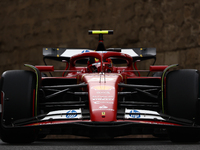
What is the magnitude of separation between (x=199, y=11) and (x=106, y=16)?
2.67m

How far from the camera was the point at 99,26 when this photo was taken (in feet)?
31.4

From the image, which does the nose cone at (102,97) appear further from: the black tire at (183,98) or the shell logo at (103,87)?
the black tire at (183,98)

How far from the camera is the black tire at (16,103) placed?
2738 millimetres

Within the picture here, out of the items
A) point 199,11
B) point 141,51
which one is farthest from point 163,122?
point 199,11

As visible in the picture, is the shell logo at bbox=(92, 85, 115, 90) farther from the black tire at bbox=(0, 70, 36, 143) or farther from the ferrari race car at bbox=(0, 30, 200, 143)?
the black tire at bbox=(0, 70, 36, 143)

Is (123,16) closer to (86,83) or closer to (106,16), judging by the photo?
(106,16)

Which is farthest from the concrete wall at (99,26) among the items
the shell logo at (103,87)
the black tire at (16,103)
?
the black tire at (16,103)

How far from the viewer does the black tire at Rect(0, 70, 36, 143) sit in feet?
8.98

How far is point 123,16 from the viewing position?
31.2 ft

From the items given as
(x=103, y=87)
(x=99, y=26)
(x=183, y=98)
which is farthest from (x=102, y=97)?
(x=99, y=26)

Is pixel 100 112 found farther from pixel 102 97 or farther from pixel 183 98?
pixel 183 98

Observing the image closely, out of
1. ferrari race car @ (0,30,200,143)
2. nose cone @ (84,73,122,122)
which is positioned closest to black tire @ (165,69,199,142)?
ferrari race car @ (0,30,200,143)

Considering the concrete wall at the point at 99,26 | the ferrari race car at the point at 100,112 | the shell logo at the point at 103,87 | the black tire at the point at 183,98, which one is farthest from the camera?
the concrete wall at the point at 99,26

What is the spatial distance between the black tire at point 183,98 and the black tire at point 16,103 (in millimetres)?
1200
